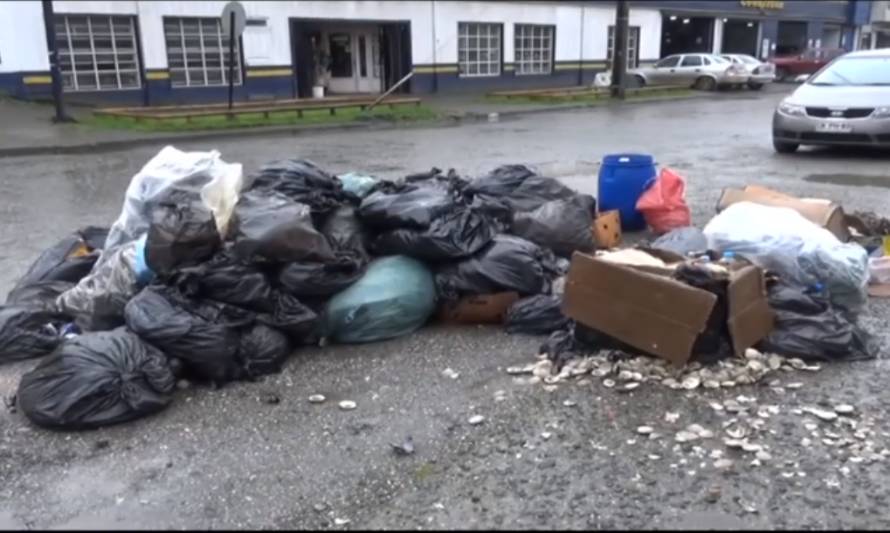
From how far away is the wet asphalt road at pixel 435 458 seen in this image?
2.76 m

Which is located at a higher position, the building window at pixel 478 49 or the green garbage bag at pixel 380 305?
the building window at pixel 478 49

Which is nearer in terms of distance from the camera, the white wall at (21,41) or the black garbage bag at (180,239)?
the black garbage bag at (180,239)

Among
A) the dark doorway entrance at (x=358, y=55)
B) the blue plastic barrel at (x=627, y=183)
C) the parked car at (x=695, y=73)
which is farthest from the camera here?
the parked car at (x=695, y=73)

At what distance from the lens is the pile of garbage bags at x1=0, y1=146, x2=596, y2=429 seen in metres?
3.61

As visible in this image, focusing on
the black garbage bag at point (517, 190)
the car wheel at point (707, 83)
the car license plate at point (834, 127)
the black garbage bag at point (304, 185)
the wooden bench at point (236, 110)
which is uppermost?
the black garbage bag at point (304, 185)

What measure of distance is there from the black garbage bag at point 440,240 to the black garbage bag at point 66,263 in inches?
70.6

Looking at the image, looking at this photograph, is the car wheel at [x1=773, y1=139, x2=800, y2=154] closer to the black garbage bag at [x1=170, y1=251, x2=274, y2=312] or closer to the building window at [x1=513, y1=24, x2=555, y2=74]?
the black garbage bag at [x1=170, y1=251, x2=274, y2=312]

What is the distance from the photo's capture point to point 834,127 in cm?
1048

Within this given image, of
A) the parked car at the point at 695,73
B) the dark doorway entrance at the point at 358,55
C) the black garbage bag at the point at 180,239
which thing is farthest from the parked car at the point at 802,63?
the black garbage bag at the point at 180,239

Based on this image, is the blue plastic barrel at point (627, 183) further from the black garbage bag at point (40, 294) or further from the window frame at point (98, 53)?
the window frame at point (98, 53)

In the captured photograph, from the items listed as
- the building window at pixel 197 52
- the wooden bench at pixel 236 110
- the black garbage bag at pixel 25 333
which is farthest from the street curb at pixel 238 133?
the black garbage bag at pixel 25 333

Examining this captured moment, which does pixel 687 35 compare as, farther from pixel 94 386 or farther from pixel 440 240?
pixel 94 386

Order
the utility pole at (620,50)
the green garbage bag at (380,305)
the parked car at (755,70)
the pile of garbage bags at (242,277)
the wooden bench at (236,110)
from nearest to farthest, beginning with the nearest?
the pile of garbage bags at (242,277)
the green garbage bag at (380,305)
the wooden bench at (236,110)
the utility pole at (620,50)
the parked car at (755,70)

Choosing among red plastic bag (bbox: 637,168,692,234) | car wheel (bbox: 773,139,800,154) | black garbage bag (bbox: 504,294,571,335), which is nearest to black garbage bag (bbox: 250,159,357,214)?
black garbage bag (bbox: 504,294,571,335)
